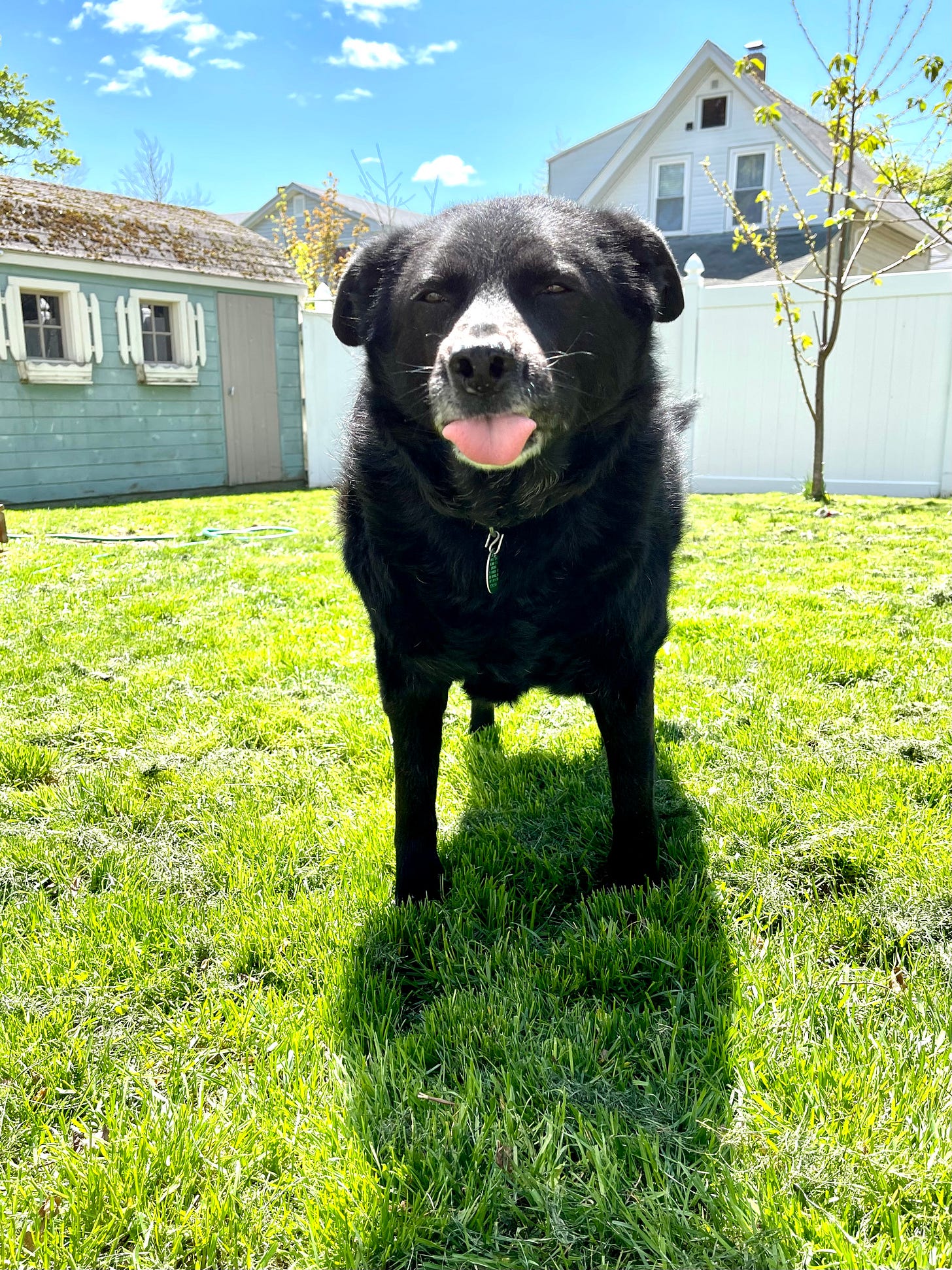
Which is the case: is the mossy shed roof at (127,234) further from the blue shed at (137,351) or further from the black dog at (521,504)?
the black dog at (521,504)

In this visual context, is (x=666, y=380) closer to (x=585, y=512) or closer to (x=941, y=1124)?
(x=585, y=512)

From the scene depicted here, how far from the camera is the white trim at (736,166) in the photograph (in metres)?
14.8

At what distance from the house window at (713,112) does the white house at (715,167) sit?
0.04 ft

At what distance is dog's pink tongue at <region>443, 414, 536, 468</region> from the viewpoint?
59.3 inches

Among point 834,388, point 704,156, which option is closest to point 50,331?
point 834,388

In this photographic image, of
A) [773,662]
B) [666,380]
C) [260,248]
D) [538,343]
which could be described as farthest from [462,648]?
[260,248]

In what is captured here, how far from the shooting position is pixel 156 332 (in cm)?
1039

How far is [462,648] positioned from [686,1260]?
3.35 ft

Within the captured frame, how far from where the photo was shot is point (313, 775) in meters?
2.41

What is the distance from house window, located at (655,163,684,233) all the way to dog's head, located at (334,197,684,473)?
1560cm

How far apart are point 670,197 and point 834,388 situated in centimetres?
958

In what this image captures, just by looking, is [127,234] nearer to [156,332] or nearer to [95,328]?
[156,332]

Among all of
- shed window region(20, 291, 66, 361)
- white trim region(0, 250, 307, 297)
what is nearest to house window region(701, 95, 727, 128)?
white trim region(0, 250, 307, 297)

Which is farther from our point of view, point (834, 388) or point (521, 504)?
point (834, 388)
